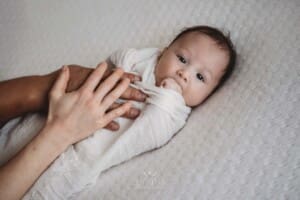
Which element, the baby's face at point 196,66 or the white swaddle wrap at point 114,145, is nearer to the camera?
the white swaddle wrap at point 114,145

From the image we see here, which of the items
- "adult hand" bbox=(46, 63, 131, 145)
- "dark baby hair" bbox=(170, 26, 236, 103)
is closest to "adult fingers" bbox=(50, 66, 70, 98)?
"adult hand" bbox=(46, 63, 131, 145)

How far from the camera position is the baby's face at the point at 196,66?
829 millimetres

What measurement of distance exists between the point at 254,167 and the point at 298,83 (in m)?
0.21

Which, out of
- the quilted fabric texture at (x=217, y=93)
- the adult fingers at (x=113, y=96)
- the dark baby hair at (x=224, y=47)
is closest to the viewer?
the quilted fabric texture at (x=217, y=93)

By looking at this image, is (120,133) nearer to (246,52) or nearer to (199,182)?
(199,182)

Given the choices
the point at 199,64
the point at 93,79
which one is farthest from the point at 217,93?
the point at 93,79

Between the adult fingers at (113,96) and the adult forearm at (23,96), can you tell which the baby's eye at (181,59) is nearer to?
the adult fingers at (113,96)

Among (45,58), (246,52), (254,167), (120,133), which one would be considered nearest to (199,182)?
(254,167)

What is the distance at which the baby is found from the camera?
0.72 meters

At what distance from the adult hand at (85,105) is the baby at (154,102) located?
0.12ft

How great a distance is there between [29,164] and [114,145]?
18 cm

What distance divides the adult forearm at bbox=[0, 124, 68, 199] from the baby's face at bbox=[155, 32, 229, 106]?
0.95 ft

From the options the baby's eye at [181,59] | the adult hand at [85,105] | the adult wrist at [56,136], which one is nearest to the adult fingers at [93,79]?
the adult hand at [85,105]

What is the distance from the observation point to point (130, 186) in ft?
2.24
